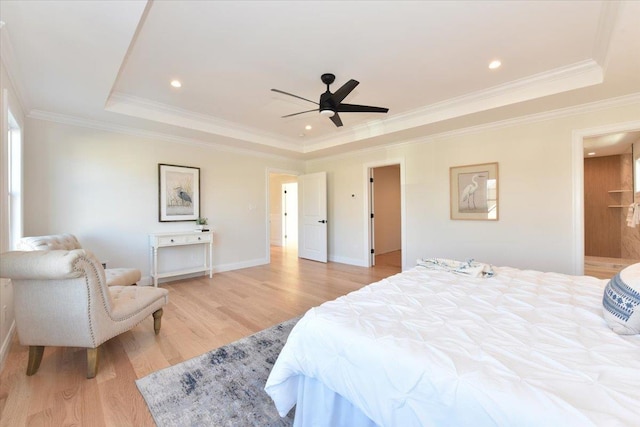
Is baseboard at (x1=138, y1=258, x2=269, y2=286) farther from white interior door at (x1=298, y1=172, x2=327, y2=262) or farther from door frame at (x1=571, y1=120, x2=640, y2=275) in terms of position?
door frame at (x1=571, y1=120, x2=640, y2=275)

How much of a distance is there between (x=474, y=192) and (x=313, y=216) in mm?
3225

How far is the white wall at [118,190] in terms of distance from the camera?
3.39 meters

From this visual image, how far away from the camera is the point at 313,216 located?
6160 mm

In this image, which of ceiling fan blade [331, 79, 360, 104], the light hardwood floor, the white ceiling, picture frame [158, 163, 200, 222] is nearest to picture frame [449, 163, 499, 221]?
the white ceiling

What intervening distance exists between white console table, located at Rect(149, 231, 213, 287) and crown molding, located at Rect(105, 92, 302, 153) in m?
1.62

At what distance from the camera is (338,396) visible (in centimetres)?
127

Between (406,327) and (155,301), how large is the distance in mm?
2160

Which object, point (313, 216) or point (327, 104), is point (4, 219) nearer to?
point (327, 104)

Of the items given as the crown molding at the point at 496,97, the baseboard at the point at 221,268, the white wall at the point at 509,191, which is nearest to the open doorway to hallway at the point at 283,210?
the baseboard at the point at 221,268

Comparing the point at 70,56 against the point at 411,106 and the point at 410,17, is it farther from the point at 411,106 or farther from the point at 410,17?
the point at 411,106

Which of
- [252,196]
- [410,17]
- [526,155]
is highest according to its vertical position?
[410,17]

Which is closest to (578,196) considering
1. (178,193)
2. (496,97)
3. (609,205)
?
(496,97)

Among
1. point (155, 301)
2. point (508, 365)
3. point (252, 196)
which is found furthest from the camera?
point (252, 196)

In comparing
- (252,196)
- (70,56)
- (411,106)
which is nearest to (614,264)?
(411,106)
